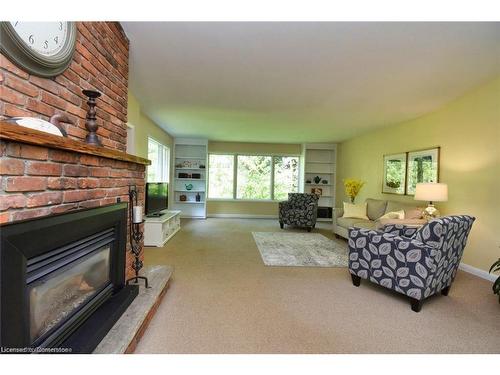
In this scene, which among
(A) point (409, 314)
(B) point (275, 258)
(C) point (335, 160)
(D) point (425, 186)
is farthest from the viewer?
(C) point (335, 160)

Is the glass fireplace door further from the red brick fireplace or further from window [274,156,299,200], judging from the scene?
window [274,156,299,200]

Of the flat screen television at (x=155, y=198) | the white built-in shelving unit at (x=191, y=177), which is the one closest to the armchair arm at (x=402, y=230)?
the flat screen television at (x=155, y=198)

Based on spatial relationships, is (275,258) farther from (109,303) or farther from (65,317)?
(65,317)

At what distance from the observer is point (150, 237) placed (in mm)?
4266

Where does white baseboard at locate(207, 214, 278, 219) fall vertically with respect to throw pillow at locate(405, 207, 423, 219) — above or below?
below

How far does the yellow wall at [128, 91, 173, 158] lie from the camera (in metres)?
3.86

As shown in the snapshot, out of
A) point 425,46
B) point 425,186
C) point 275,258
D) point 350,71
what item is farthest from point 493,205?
point 275,258

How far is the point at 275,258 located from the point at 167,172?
441cm

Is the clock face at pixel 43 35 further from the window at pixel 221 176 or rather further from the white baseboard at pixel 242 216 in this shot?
the white baseboard at pixel 242 216

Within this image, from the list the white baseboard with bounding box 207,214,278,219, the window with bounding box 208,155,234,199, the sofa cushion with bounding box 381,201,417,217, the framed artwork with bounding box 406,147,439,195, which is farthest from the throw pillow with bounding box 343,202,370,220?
the window with bounding box 208,155,234,199

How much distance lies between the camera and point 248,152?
7980mm

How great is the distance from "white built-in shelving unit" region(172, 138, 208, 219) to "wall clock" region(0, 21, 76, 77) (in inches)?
240

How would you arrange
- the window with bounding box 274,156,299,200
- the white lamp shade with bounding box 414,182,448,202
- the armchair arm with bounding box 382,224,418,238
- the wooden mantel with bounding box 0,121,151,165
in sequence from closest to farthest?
the wooden mantel with bounding box 0,121,151,165, the armchair arm with bounding box 382,224,418,238, the white lamp shade with bounding box 414,182,448,202, the window with bounding box 274,156,299,200

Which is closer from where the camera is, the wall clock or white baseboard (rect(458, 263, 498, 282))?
the wall clock
